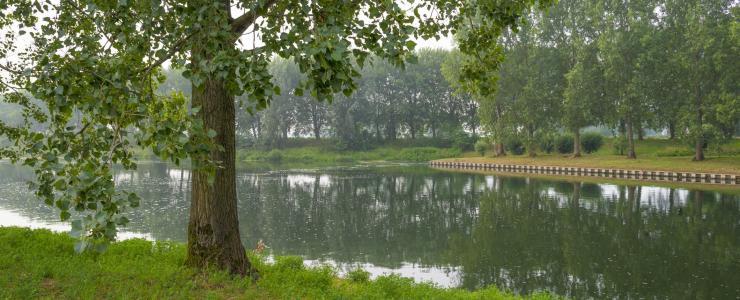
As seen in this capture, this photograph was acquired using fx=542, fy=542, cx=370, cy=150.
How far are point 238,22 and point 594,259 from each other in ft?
40.7

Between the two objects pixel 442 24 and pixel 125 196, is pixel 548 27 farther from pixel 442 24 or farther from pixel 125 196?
pixel 125 196

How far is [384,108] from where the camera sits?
8169 cm

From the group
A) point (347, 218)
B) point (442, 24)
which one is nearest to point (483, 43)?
point (442, 24)

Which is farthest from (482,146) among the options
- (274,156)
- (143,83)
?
(143,83)

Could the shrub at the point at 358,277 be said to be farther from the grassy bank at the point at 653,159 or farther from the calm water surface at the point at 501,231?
the grassy bank at the point at 653,159

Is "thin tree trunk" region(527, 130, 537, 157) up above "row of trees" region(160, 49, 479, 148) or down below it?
below

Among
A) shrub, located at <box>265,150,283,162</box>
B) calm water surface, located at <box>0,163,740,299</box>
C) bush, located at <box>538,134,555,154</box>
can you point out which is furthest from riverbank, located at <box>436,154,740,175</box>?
shrub, located at <box>265,150,283,162</box>

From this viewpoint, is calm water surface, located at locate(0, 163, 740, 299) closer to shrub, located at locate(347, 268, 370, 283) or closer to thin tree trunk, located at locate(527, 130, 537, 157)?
shrub, located at locate(347, 268, 370, 283)

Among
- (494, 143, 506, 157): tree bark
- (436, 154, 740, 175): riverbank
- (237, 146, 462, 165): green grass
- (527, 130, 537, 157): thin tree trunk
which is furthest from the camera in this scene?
(237, 146, 462, 165): green grass

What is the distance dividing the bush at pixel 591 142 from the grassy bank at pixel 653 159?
0.65 m

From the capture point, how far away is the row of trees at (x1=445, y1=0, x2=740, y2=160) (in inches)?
1601

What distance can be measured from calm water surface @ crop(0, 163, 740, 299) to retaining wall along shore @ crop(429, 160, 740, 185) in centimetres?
573

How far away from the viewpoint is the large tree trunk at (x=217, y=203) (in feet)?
27.6

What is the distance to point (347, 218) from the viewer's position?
2323 centimetres
